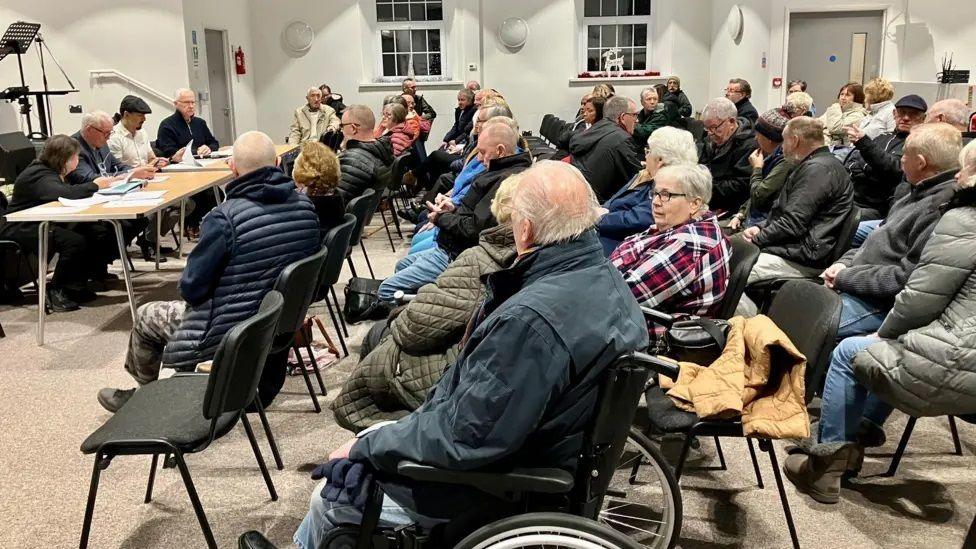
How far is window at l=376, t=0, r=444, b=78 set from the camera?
492 inches

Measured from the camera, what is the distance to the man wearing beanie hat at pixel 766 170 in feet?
14.1

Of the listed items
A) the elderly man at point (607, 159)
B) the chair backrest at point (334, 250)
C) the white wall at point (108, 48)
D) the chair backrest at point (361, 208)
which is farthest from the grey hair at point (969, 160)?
the white wall at point (108, 48)

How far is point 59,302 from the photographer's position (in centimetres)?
541

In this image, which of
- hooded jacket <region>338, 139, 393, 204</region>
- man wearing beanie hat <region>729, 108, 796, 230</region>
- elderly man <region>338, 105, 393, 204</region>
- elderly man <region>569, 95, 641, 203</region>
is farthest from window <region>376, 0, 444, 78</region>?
man wearing beanie hat <region>729, 108, 796, 230</region>

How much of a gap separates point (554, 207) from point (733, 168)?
3.77 m

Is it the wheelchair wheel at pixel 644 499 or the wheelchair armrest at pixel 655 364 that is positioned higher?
the wheelchair armrest at pixel 655 364

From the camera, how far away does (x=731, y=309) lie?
3.06 metres

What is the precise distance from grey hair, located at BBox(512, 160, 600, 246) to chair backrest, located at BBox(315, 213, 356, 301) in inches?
74.6

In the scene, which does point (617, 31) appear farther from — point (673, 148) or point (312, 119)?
point (673, 148)

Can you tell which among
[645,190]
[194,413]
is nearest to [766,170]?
[645,190]

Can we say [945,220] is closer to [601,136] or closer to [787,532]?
[787,532]

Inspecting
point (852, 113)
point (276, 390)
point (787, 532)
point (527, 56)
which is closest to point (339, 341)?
point (276, 390)

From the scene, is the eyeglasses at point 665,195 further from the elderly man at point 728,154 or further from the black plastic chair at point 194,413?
the elderly man at point 728,154

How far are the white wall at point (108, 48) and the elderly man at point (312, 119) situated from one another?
1.79 meters
